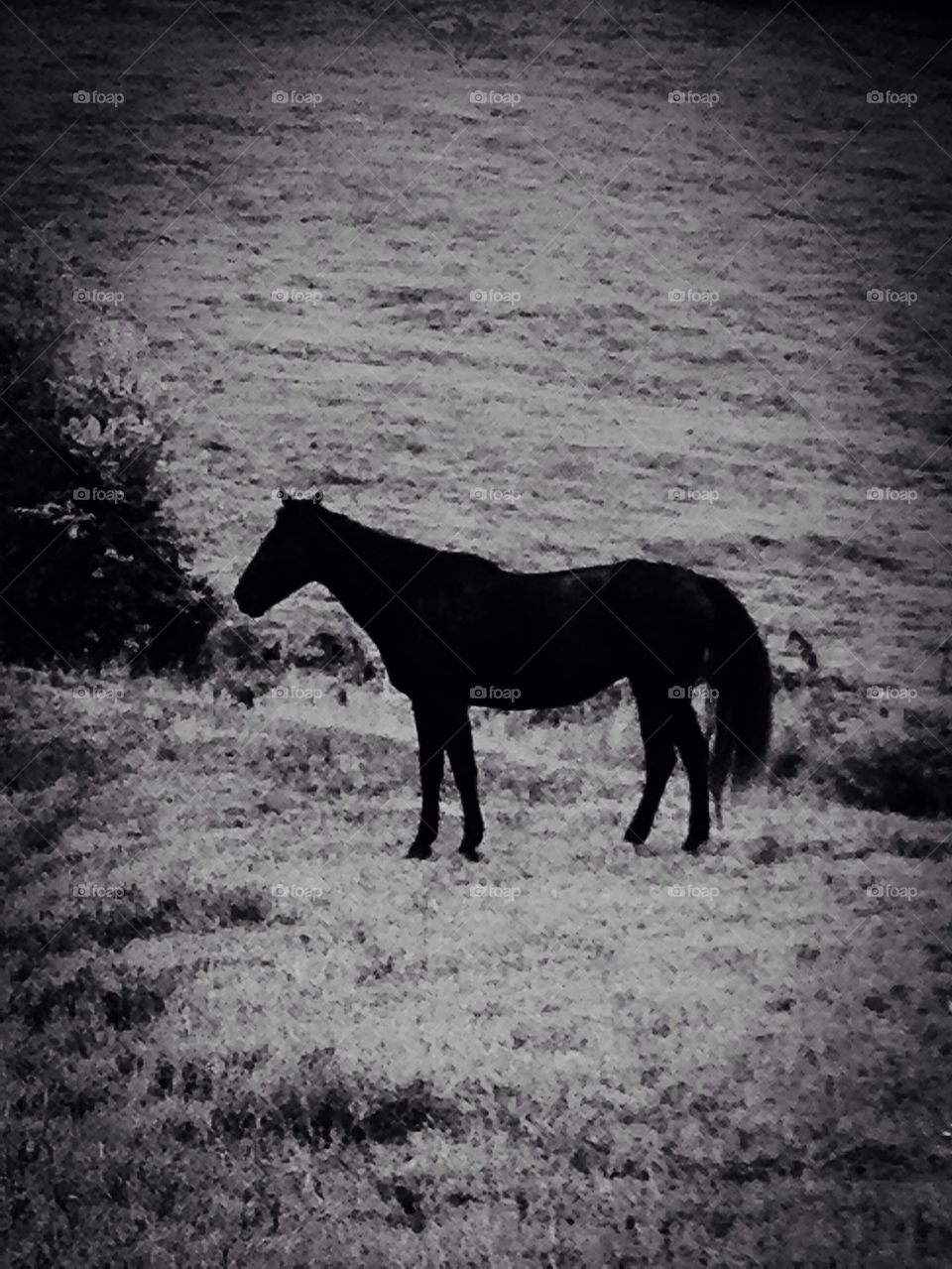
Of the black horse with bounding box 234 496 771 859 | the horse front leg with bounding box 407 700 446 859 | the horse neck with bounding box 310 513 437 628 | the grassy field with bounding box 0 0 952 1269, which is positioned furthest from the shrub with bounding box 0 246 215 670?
the horse front leg with bounding box 407 700 446 859

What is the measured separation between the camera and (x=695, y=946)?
3.25m

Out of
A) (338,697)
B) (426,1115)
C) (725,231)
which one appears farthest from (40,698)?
(725,231)

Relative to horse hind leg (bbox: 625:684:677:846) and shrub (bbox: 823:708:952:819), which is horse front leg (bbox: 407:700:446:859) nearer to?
horse hind leg (bbox: 625:684:677:846)

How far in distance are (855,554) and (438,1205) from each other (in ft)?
6.28

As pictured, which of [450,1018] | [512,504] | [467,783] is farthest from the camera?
[512,504]

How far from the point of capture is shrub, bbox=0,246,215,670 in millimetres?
3441

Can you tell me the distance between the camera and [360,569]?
11.1ft

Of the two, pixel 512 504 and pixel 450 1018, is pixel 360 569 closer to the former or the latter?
pixel 512 504

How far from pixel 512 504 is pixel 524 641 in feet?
1.26

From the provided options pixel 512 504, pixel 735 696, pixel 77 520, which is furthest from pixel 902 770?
pixel 77 520

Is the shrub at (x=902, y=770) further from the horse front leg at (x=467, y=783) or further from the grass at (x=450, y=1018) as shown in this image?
the horse front leg at (x=467, y=783)

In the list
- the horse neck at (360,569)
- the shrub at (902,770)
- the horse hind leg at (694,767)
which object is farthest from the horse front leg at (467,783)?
the shrub at (902,770)

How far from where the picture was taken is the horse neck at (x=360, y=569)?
3.39 metres

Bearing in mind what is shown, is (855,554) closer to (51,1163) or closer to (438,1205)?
(438,1205)
